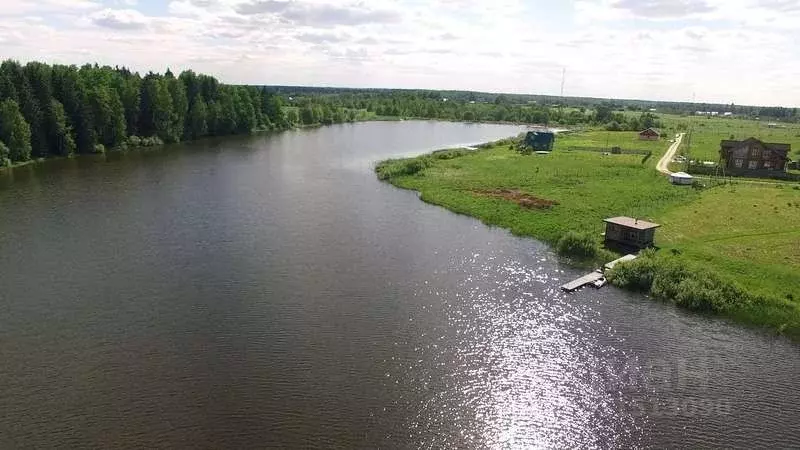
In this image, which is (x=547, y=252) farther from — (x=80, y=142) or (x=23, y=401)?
(x=80, y=142)

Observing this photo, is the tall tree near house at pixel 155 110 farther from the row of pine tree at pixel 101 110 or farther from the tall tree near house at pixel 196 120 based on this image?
the tall tree near house at pixel 196 120

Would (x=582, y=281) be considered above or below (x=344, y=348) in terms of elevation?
above

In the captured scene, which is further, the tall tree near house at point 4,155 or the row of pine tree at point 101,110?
the row of pine tree at point 101,110

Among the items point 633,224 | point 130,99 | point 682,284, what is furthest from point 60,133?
point 682,284

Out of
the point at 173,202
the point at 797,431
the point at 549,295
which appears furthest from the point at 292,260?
the point at 797,431

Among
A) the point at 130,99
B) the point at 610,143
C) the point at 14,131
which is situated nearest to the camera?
the point at 14,131

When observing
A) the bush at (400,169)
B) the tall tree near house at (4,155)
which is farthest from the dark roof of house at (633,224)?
the tall tree near house at (4,155)

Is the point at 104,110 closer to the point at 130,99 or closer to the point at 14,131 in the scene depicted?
the point at 130,99
